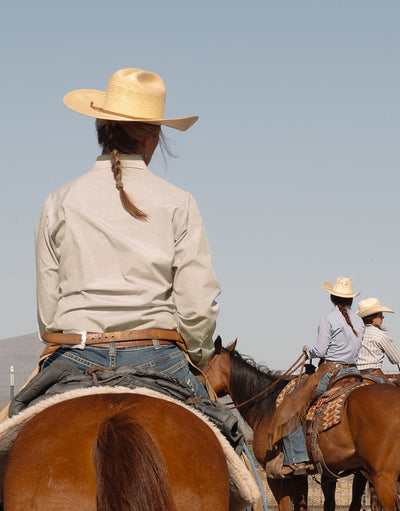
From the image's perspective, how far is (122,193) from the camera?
341 centimetres

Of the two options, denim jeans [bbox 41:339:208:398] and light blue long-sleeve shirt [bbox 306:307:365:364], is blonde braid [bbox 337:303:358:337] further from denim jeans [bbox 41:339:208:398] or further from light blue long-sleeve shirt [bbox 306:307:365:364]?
denim jeans [bbox 41:339:208:398]

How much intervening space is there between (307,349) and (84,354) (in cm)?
681

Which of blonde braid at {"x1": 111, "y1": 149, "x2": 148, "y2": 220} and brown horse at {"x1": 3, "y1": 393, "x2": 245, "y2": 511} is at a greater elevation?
blonde braid at {"x1": 111, "y1": 149, "x2": 148, "y2": 220}

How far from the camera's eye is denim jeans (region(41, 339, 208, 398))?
3285mm

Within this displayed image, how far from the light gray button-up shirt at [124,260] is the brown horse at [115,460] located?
500 mm

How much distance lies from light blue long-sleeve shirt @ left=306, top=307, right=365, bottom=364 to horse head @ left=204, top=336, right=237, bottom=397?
Result: 1604 millimetres

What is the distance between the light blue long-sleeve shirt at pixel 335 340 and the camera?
955 cm

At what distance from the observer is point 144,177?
3.56 meters

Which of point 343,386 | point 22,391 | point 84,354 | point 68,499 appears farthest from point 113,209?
point 343,386

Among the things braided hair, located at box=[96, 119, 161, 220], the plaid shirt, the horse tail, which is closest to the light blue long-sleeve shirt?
the plaid shirt

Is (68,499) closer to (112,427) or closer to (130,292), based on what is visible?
(112,427)

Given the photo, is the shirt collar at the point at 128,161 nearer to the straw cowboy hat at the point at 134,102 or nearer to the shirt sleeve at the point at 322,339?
the straw cowboy hat at the point at 134,102

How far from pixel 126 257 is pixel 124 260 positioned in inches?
0.6

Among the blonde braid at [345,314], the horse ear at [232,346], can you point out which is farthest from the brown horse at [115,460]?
the horse ear at [232,346]
